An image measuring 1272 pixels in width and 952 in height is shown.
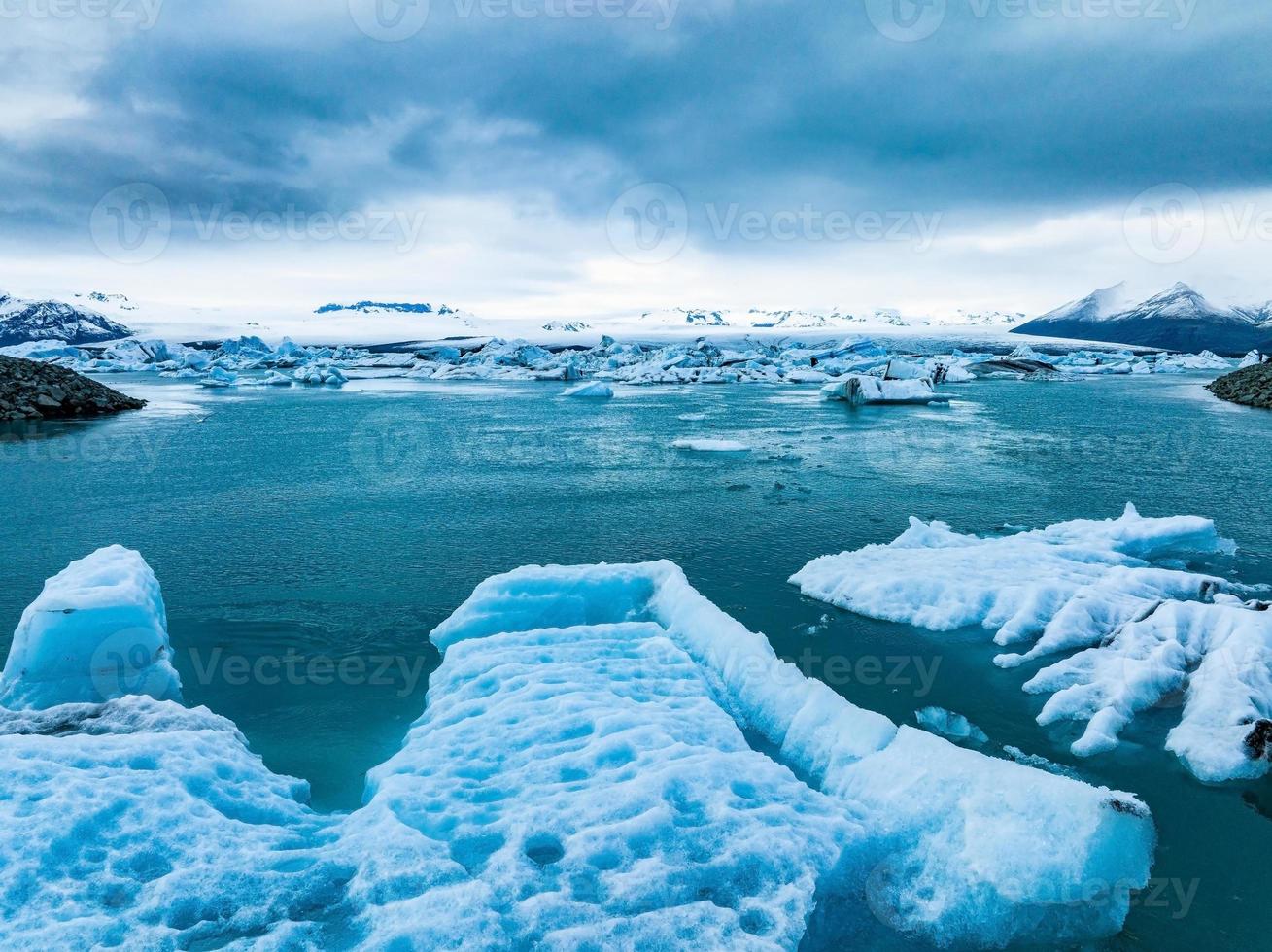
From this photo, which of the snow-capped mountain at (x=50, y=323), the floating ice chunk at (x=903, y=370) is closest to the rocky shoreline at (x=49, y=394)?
the floating ice chunk at (x=903, y=370)

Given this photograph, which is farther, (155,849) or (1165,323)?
(1165,323)

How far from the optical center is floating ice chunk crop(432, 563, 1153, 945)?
359cm

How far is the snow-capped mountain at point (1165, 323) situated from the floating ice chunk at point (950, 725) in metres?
121

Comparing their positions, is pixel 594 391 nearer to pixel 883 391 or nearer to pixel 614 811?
pixel 883 391

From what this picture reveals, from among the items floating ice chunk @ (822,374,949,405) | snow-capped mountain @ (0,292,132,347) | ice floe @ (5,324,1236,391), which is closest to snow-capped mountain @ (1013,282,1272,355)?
ice floe @ (5,324,1236,391)

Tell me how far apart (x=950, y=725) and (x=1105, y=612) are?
2563mm

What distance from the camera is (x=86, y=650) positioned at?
212 inches

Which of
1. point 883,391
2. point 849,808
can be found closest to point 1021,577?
point 849,808

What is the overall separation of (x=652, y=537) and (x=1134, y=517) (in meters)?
6.57

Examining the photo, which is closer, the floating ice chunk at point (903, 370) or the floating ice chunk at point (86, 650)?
the floating ice chunk at point (86, 650)

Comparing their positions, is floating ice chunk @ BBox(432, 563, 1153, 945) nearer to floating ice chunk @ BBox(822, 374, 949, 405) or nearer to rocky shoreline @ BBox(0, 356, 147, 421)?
floating ice chunk @ BBox(822, 374, 949, 405)

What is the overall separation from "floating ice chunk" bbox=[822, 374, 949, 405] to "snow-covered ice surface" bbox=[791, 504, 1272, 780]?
20162 mm

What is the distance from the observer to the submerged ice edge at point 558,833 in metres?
3.33

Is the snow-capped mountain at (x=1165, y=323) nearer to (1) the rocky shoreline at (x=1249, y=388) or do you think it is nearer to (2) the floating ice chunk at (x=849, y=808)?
(1) the rocky shoreline at (x=1249, y=388)
